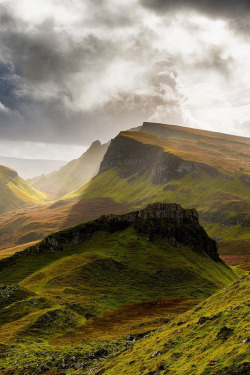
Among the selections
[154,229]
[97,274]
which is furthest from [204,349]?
[154,229]

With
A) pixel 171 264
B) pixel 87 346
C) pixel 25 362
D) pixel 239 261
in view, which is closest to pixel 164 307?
pixel 171 264

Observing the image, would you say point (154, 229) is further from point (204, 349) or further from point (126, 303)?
point (204, 349)

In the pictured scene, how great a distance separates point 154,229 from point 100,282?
37.3 m

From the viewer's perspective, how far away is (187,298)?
9219 centimetres

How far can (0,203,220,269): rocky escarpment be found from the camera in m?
126

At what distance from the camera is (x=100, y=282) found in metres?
97.2

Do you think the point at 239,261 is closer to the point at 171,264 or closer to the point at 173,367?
the point at 171,264

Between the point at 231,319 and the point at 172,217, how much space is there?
10004 centimetres

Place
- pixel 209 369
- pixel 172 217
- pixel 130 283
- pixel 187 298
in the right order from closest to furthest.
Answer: pixel 209 369
pixel 187 298
pixel 130 283
pixel 172 217

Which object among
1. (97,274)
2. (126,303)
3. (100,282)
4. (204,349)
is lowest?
(126,303)

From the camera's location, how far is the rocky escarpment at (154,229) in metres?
126

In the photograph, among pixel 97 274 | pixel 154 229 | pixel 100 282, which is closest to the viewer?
pixel 100 282

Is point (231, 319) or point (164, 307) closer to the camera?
point (231, 319)

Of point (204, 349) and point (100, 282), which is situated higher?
point (204, 349)
